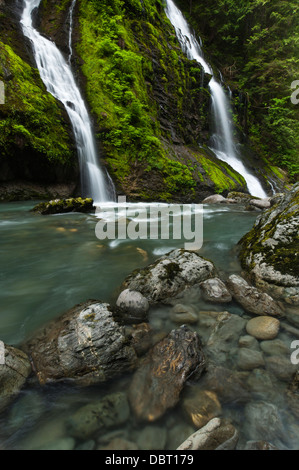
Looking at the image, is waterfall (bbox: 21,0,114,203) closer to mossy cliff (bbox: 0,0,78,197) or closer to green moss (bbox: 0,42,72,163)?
mossy cliff (bbox: 0,0,78,197)

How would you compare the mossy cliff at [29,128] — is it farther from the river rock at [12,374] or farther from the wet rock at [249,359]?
the wet rock at [249,359]

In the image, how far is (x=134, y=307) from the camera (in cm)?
261

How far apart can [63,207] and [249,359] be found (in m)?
6.52

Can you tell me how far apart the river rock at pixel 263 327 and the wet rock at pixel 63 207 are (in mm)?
6183

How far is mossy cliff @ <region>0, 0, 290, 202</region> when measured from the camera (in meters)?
8.38

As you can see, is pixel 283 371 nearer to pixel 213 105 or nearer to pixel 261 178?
pixel 261 178

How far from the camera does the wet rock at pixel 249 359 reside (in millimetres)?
2049

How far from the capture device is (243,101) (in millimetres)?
19312

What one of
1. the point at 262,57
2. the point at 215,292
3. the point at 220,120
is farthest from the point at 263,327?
the point at 262,57

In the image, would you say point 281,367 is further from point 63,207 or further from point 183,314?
point 63,207

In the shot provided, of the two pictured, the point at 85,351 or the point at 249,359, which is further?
the point at 249,359

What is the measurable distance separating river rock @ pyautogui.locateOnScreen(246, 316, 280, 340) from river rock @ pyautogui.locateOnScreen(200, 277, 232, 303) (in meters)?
0.43

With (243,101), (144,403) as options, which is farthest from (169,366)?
(243,101)
